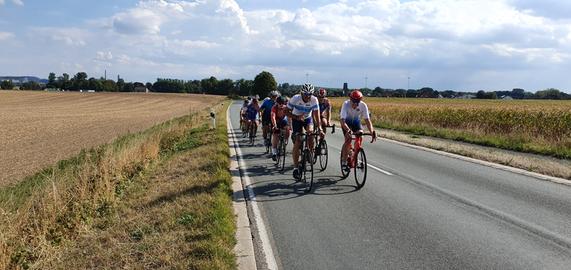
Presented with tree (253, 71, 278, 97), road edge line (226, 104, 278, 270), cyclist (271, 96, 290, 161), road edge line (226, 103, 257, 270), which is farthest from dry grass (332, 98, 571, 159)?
tree (253, 71, 278, 97)

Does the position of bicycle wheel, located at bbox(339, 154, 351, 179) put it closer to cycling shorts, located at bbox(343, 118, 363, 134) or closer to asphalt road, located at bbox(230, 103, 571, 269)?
asphalt road, located at bbox(230, 103, 571, 269)

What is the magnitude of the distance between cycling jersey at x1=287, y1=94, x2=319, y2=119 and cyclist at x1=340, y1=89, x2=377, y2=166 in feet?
1.99

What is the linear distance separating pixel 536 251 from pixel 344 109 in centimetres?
505

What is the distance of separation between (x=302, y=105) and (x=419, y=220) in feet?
13.1

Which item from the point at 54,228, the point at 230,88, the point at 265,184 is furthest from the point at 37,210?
the point at 230,88

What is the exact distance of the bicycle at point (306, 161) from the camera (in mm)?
9477

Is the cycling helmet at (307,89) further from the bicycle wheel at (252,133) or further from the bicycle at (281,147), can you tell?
the bicycle wheel at (252,133)

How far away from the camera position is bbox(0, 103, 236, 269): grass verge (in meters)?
5.57

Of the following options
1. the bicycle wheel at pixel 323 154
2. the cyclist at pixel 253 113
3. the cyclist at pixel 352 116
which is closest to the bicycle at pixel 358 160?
the cyclist at pixel 352 116

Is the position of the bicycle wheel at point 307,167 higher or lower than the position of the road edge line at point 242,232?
higher

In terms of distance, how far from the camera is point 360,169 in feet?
31.4

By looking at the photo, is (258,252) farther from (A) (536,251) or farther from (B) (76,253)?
(A) (536,251)

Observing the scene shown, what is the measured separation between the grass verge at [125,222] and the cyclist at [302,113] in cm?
150

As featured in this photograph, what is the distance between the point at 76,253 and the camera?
19.8 feet
